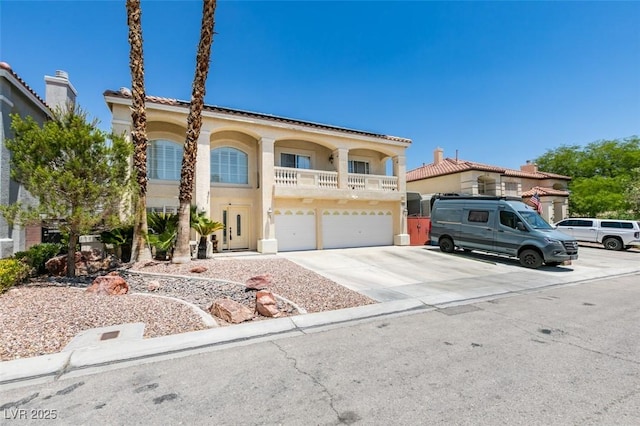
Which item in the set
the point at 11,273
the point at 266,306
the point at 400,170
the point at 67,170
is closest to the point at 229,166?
the point at 67,170

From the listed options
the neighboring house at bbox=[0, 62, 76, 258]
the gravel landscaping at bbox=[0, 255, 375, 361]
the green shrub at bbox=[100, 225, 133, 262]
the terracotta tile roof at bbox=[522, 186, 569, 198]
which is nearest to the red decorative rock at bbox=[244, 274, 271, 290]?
the gravel landscaping at bbox=[0, 255, 375, 361]

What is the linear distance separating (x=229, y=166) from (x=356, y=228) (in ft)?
26.7

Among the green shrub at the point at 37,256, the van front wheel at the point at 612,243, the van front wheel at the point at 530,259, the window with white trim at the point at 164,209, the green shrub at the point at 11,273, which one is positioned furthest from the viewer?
the van front wheel at the point at 612,243

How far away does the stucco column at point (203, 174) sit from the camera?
1365 cm

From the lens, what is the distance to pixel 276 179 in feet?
Answer: 50.8

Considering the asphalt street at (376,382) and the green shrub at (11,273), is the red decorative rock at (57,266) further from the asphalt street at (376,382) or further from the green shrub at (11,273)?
the asphalt street at (376,382)

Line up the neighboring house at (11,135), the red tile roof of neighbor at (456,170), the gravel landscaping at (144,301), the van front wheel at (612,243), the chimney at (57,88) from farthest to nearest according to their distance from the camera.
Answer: the red tile roof of neighbor at (456,170) → the van front wheel at (612,243) → the chimney at (57,88) → the neighboring house at (11,135) → the gravel landscaping at (144,301)

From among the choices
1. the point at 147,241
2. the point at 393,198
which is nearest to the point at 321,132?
the point at 393,198

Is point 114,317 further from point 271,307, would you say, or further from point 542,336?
point 542,336

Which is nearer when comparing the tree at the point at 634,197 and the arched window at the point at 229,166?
the arched window at the point at 229,166

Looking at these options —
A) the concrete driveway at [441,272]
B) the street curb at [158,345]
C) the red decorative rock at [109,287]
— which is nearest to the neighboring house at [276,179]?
the concrete driveway at [441,272]

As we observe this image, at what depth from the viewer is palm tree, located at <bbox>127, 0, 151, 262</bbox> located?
33.3ft

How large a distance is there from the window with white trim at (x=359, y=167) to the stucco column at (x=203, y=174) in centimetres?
892

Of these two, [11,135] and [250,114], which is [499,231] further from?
[11,135]
